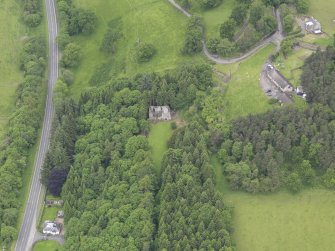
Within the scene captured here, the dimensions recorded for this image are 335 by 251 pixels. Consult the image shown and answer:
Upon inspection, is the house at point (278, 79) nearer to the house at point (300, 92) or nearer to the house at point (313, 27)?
the house at point (300, 92)

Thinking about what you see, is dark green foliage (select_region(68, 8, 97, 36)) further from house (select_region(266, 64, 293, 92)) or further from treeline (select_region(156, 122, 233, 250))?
house (select_region(266, 64, 293, 92))

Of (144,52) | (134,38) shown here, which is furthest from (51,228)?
(134,38)

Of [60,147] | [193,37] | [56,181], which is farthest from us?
[193,37]

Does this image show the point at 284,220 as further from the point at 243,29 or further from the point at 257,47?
the point at 243,29

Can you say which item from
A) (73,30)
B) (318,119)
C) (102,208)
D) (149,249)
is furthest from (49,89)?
(318,119)

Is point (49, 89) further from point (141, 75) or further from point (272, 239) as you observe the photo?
point (272, 239)

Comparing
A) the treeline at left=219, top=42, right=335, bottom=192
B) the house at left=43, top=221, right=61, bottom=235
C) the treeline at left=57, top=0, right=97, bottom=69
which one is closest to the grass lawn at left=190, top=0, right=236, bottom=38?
the treeline at left=57, top=0, right=97, bottom=69
